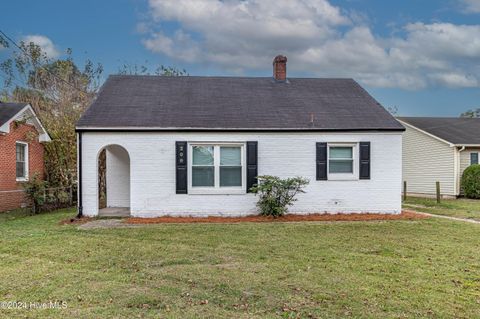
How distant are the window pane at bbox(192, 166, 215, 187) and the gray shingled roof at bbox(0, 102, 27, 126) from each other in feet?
27.0

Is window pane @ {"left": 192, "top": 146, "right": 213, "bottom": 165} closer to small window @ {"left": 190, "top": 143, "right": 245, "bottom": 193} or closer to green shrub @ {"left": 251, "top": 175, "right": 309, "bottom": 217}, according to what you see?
small window @ {"left": 190, "top": 143, "right": 245, "bottom": 193}

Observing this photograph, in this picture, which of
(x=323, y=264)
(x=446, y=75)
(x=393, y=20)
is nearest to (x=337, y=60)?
(x=393, y=20)

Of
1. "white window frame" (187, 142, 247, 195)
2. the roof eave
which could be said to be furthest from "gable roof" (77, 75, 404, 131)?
"white window frame" (187, 142, 247, 195)

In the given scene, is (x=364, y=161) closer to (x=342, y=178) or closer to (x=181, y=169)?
(x=342, y=178)

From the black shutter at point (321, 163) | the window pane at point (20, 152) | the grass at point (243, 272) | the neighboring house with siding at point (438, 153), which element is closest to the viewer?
the grass at point (243, 272)

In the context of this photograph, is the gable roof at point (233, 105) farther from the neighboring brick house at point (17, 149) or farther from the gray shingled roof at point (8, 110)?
the neighboring brick house at point (17, 149)

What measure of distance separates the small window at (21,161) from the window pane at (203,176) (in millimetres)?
8986

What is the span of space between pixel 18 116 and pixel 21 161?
210cm

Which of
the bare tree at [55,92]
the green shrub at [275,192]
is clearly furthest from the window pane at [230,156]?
the bare tree at [55,92]

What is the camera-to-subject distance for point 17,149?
53.6ft

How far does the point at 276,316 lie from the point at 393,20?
20.4m

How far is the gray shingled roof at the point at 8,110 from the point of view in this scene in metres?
14.9

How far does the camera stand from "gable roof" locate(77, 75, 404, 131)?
480 inches

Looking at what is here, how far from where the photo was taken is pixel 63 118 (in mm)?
18594
